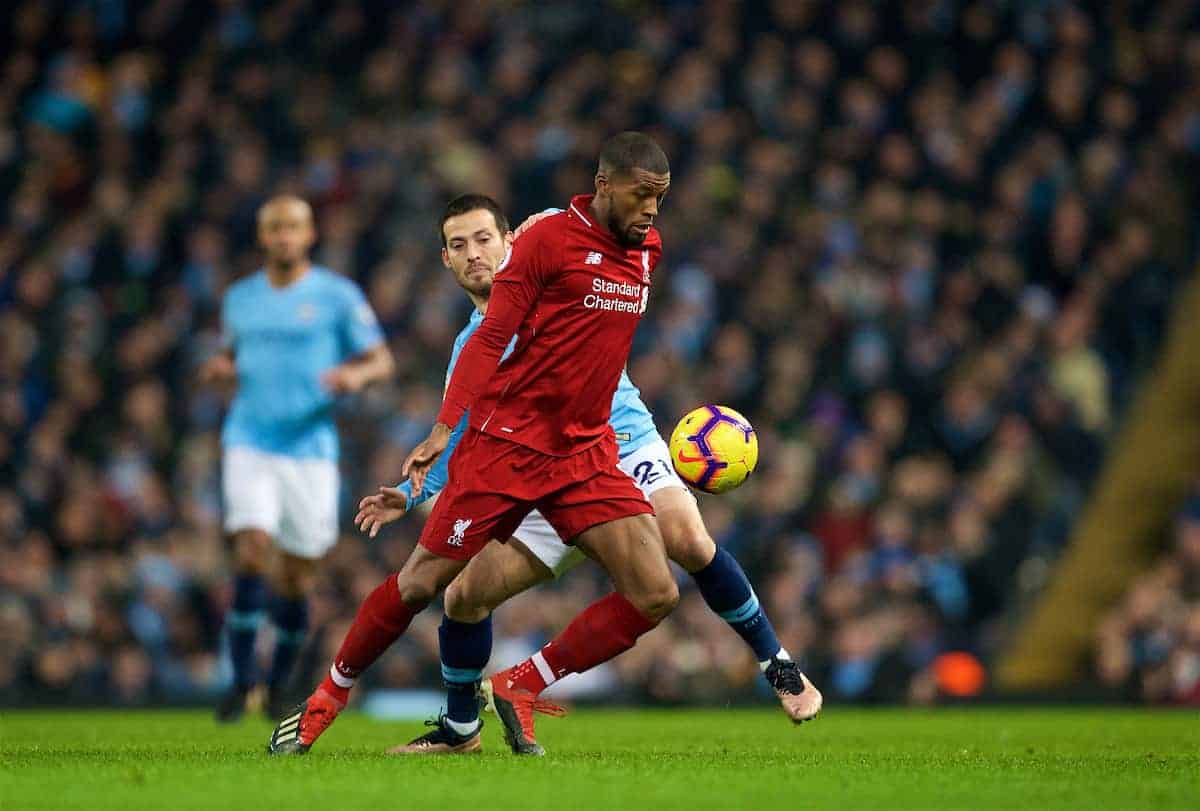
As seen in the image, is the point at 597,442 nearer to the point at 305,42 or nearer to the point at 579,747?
the point at 579,747

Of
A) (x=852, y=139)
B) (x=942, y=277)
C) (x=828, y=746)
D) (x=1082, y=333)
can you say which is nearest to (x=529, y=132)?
(x=852, y=139)

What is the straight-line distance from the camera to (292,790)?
19.7 feet

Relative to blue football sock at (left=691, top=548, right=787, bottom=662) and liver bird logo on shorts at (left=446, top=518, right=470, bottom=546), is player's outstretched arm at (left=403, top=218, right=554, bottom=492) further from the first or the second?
blue football sock at (left=691, top=548, right=787, bottom=662)

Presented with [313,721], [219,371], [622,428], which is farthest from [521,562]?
[219,371]

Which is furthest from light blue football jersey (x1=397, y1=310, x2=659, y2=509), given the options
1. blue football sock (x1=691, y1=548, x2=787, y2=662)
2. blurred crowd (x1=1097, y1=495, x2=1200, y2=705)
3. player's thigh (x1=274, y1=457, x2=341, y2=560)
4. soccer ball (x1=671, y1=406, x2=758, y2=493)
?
blurred crowd (x1=1097, y1=495, x2=1200, y2=705)

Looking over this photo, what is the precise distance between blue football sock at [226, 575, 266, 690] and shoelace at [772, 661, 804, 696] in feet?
12.4

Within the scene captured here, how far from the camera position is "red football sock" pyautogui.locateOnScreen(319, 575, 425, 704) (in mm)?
7422

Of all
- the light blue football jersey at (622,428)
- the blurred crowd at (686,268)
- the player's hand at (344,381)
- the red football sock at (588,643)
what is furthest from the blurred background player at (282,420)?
the blurred crowd at (686,268)

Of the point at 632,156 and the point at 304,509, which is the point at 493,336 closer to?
the point at 632,156

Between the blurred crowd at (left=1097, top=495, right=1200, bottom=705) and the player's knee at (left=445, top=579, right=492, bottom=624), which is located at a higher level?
the player's knee at (left=445, top=579, right=492, bottom=624)

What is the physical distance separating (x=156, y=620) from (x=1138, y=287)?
823 cm

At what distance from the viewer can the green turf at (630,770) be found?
5879 mm

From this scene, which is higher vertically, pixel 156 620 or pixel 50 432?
pixel 50 432

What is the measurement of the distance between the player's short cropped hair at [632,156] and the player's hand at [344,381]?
11.8 feet
